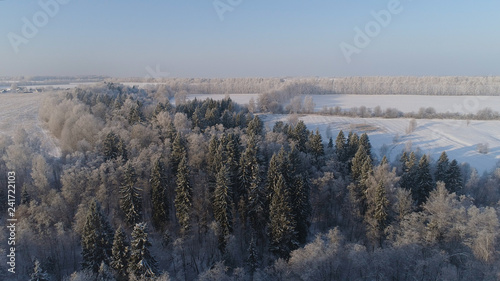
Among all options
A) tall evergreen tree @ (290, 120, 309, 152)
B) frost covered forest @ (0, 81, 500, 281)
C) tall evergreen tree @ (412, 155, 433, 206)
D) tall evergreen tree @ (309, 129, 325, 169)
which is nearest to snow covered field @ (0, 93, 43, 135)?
frost covered forest @ (0, 81, 500, 281)

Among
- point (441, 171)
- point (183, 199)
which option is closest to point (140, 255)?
point (183, 199)

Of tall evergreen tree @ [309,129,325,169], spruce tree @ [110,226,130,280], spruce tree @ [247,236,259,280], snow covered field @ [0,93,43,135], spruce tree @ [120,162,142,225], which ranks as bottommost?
spruce tree @ [247,236,259,280]

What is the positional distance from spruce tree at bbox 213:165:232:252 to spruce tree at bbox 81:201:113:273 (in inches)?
476

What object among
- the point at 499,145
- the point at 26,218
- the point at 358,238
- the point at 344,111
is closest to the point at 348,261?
the point at 358,238

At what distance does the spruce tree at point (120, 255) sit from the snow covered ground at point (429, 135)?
52.6 metres

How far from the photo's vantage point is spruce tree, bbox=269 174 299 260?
33.7 metres

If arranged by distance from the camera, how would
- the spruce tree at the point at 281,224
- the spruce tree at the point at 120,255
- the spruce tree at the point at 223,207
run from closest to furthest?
the spruce tree at the point at 120,255 < the spruce tree at the point at 281,224 < the spruce tree at the point at 223,207

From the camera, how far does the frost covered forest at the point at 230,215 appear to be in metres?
28.6

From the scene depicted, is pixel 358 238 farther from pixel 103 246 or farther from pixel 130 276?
pixel 103 246

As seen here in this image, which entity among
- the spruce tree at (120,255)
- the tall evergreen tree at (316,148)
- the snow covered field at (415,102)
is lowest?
the spruce tree at (120,255)

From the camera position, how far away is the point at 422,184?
141 ft

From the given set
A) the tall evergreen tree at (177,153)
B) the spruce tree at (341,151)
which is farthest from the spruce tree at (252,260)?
the spruce tree at (341,151)

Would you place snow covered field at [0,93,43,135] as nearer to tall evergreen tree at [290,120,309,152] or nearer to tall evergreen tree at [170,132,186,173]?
tall evergreen tree at [170,132,186,173]

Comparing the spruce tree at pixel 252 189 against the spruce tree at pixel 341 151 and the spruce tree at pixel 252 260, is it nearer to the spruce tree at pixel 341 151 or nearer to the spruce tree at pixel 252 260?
the spruce tree at pixel 252 260
